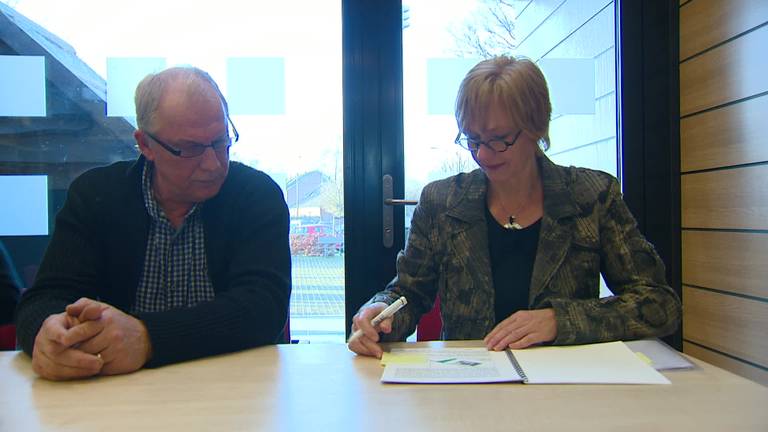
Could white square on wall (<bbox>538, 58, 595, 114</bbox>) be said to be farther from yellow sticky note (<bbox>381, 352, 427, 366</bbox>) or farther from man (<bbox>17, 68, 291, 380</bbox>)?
yellow sticky note (<bbox>381, 352, 427, 366</bbox>)

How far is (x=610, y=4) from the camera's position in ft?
8.39

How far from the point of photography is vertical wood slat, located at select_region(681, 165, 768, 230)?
6.44 ft

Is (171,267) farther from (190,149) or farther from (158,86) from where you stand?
(158,86)

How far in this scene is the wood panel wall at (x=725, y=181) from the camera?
6.44ft

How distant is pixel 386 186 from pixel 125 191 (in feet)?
4.03

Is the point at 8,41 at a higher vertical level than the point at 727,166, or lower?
higher

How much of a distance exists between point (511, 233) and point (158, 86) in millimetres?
933

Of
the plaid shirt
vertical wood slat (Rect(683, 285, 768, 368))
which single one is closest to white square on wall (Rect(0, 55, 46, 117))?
the plaid shirt

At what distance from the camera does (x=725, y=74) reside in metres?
2.12

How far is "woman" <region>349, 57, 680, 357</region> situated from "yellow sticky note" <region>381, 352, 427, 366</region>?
0.18 meters

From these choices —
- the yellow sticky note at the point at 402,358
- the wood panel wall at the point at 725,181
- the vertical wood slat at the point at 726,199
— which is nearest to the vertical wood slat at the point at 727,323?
the wood panel wall at the point at 725,181

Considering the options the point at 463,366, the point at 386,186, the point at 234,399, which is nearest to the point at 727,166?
the point at 386,186

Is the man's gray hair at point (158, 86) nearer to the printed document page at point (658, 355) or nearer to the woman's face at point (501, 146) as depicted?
the woman's face at point (501, 146)

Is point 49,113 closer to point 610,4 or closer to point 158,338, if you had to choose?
point 158,338
